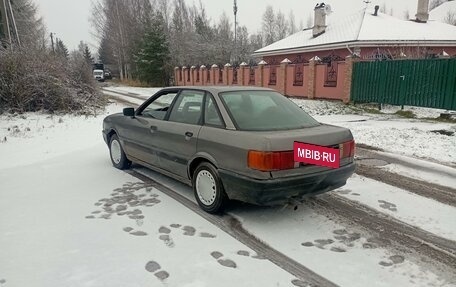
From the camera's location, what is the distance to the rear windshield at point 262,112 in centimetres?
413

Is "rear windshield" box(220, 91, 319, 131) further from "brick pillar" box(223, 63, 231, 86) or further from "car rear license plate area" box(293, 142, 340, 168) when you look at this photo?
"brick pillar" box(223, 63, 231, 86)

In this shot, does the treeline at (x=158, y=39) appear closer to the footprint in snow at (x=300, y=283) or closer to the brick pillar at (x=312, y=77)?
the brick pillar at (x=312, y=77)

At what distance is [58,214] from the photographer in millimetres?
4281

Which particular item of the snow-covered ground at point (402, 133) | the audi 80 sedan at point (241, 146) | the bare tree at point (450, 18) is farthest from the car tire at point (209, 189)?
the bare tree at point (450, 18)

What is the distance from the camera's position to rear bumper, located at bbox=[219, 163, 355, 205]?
3656 mm

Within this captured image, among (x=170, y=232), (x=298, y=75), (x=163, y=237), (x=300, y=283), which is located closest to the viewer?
(x=300, y=283)

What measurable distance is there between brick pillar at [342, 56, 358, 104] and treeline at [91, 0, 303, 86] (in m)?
20.6

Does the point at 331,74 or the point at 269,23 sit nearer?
the point at 331,74

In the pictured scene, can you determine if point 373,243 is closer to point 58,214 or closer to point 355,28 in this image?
point 58,214

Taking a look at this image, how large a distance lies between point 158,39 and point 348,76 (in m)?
25.1

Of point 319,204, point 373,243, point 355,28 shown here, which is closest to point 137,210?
point 319,204

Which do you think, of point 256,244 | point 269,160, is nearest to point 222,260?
point 256,244

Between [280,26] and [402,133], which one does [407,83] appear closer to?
[402,133]

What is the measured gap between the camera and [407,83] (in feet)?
44.9
